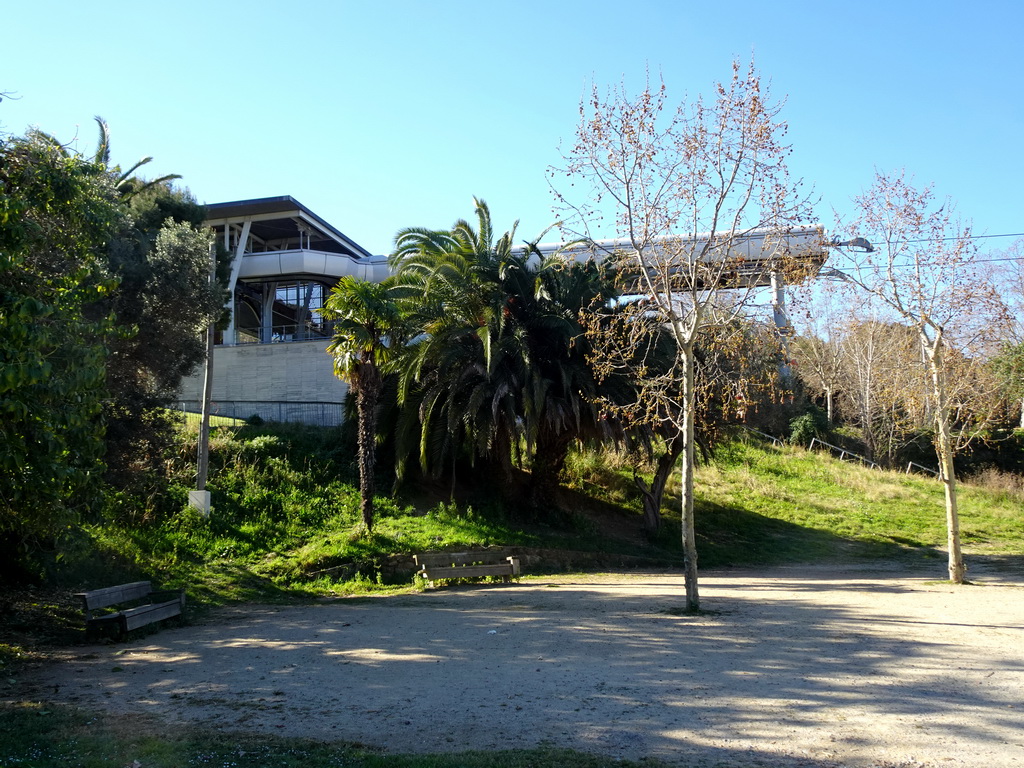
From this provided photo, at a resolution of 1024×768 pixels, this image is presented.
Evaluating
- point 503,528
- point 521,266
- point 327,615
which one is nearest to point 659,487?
point 503,528

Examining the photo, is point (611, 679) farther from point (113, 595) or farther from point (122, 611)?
point (113, 595)

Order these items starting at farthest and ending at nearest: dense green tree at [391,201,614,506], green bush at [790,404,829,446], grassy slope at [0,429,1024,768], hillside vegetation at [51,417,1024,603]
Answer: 1. green bush at [790,404,829,446]
2. dense green tree at [391,201,614,506]
3. hillside vegetation at [51,417,1024,603]
4. grassy slope at [0,429,1024,768]

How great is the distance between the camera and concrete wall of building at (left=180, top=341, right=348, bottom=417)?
99.2 ft

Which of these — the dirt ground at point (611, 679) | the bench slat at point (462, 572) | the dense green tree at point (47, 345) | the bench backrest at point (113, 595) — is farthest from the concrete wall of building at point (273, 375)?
the dense green tree at point (47, 345)

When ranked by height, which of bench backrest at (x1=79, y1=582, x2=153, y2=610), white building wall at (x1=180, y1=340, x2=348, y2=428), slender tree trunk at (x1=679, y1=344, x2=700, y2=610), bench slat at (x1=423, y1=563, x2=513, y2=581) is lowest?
bench slat at (x1=423, y1=563, x2=513, y2=581)

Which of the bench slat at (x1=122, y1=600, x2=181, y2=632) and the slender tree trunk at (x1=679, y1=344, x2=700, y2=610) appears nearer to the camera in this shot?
the bench slat at (x1=122, y1=600, x2=181, y2=632)

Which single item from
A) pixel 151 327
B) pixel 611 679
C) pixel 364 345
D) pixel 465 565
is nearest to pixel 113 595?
pixel 151 327

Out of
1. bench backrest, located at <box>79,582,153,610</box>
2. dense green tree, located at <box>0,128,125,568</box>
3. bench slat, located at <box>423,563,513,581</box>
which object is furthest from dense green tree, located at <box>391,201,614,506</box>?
dense green tree, located at <box>0,128,125,568</box>

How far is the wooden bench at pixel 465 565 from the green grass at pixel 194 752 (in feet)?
36.4

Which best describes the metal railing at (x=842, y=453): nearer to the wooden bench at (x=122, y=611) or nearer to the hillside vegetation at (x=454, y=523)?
the hillside vegetation at (x=454, y=523)

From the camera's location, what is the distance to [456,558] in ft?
61.6

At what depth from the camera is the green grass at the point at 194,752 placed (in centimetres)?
569

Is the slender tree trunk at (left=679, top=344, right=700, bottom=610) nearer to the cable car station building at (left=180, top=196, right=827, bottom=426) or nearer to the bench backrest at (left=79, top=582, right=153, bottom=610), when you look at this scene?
the cable car station building at (left=180, top=196, right=827, bottom=426)

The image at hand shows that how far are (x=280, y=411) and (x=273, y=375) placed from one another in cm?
314
